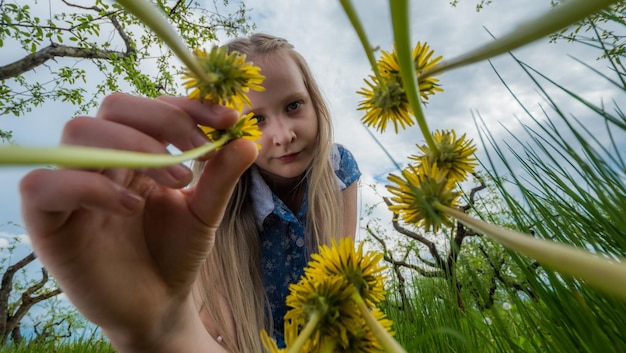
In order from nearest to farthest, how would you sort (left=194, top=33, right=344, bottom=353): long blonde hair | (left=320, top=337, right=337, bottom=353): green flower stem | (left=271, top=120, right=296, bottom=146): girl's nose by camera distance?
(left=320, top=337, right=337, bottom=353): green flower stem → (left=271, top=120, right=296, bottom=146): girl's nose → (left=194, top=33, right=344, bottom=353): long blonde hair

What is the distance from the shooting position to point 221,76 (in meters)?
0.26

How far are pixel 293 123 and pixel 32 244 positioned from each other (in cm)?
83

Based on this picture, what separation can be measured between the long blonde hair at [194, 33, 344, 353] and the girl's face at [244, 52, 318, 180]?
6 centimetres

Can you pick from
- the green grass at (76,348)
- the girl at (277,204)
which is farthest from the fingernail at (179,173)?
the green grass at (76,348)

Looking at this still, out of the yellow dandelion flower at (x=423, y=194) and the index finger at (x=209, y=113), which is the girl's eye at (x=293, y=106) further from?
the yellow dandelion flower at (x=423, y=194)

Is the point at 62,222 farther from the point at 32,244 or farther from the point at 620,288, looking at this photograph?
the point at 620,288

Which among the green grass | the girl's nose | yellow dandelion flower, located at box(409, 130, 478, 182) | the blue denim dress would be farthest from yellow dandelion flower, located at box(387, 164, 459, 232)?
the green grass

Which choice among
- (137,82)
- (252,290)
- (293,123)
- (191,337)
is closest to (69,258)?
(191,337)

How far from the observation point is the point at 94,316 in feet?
1.50

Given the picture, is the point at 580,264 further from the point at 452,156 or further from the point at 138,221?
the point at 138,221

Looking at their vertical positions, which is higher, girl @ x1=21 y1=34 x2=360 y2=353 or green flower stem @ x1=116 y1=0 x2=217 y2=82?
girl @ x1=21 y1=34 x2=360 y2=353

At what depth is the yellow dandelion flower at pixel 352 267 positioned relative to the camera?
0.82 ft

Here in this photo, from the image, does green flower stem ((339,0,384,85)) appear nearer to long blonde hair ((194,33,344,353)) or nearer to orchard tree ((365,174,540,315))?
orchard tree ((365,174,540,315))

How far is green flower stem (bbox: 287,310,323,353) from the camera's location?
6.9 inches
